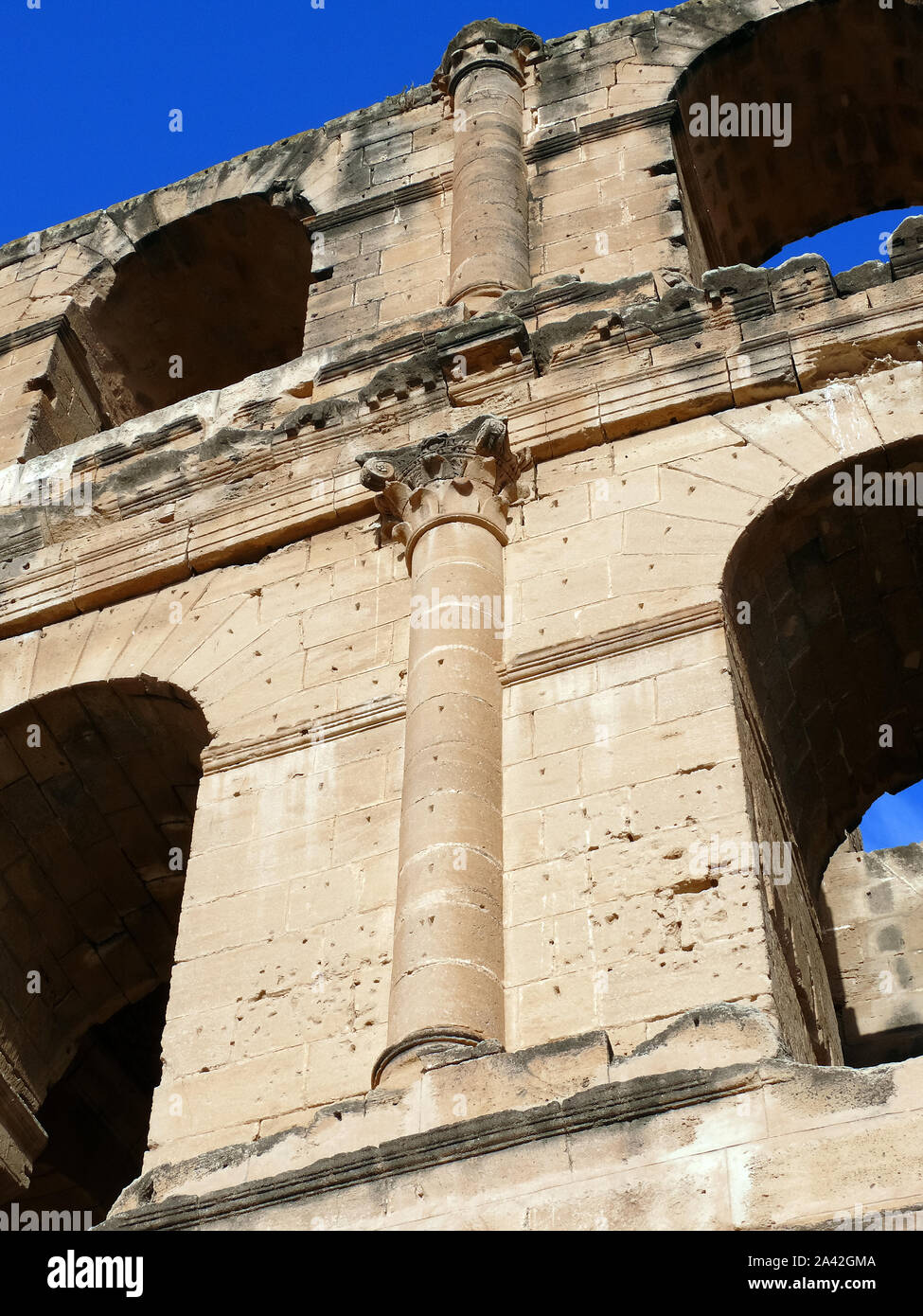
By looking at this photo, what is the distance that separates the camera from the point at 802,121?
15.6 metres

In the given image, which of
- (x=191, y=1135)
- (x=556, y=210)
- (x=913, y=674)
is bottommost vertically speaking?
(x=191, y=1135)

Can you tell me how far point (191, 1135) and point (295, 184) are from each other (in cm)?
936

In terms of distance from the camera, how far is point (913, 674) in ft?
36.2

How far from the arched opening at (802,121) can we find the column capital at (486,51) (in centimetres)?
147

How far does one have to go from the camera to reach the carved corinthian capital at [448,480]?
10.7 metres

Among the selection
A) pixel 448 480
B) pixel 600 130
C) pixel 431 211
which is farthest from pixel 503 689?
pixel 600 130

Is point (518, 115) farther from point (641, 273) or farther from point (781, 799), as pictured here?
point (781, 799)

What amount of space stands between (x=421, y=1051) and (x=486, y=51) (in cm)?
998

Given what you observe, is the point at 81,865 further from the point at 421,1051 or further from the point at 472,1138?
the point at 472,1138

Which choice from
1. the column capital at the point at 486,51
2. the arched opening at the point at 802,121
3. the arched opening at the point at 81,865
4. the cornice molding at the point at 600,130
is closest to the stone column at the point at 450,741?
the arched opening at the point at 81,865

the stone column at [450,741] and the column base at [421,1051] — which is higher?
the stone column at [450,741]

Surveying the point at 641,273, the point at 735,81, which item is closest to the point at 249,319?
the point at 735,81

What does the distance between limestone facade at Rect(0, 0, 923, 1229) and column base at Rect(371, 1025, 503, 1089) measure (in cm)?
2

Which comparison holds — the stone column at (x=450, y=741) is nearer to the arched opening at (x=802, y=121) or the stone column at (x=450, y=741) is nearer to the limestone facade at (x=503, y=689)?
the limestone facade at (x=503, y=689)
